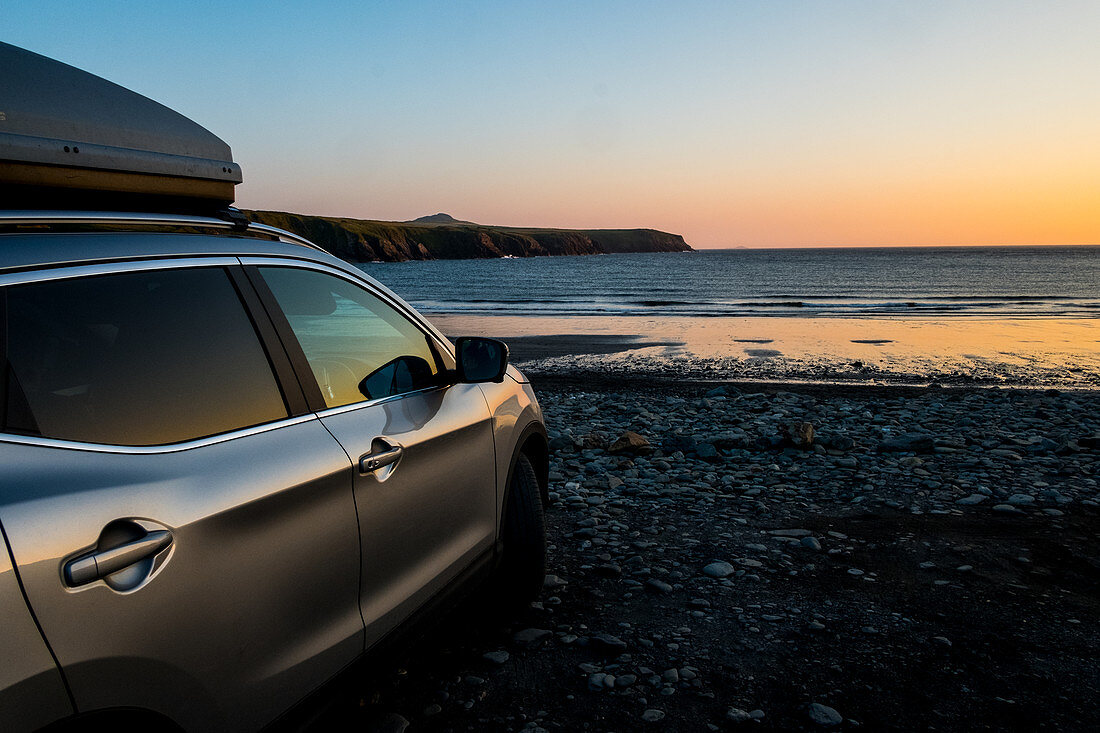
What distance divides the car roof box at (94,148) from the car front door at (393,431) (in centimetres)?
44

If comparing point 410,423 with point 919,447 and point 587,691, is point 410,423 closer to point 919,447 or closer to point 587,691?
point 587,691

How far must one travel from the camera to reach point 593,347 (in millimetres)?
21281

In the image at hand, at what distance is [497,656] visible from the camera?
3.73m

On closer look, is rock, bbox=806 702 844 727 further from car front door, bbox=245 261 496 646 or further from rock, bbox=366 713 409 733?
rock, bbox=366 713 409 733

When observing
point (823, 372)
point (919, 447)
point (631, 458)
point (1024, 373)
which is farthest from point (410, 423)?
point (1024, 373)

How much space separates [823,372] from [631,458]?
30.6ft

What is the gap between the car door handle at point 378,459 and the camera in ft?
8.20

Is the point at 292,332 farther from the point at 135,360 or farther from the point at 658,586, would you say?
the point at 658,586

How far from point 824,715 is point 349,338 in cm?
263

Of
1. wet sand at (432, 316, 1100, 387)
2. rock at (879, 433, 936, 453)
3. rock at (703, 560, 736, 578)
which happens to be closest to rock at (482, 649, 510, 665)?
rock at (703, 560, 736, 578)

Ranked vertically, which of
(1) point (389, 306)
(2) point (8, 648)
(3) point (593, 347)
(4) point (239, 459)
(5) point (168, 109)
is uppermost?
(5) point (168, 109)

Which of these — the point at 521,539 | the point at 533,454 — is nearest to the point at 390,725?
the point at 521,539

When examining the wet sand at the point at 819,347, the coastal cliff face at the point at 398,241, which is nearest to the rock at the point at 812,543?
the wet sand at the point at 819,347

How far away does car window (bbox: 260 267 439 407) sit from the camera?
266 cm
